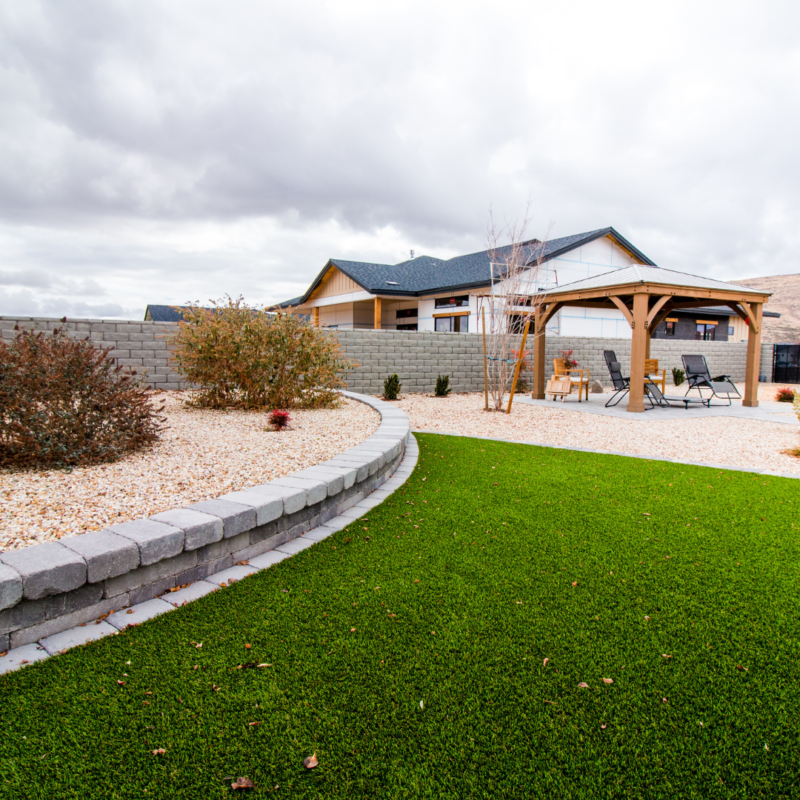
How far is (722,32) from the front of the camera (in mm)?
7988

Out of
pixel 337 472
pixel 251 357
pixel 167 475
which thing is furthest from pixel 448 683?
pixel 251 357

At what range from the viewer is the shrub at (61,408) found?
12.3ft

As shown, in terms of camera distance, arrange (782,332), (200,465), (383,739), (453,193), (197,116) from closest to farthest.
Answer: (383,739) → (200,465) → (197,116) → (453,193) → (782,332)

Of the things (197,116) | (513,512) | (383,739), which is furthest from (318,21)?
(383,739)

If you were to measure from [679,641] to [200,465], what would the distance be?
3353mm

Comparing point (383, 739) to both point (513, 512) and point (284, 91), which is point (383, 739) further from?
point (284, 91)

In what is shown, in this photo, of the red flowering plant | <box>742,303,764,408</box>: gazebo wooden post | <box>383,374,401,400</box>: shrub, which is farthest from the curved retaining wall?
A: the red flowering plant

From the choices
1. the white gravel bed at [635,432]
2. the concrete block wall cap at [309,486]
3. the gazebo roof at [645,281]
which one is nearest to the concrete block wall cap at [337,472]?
the concrete block wall cap at [309,486]

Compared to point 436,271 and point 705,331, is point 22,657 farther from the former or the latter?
point 705,331

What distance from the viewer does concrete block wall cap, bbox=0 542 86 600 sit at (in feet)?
6.66

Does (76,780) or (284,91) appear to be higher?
(284,91)

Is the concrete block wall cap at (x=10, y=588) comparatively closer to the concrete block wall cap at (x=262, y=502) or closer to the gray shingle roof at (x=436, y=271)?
the concrete block wall cap at (x=262, y=502)

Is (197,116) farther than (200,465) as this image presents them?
Yes

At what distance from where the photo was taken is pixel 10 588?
1.97 meters
